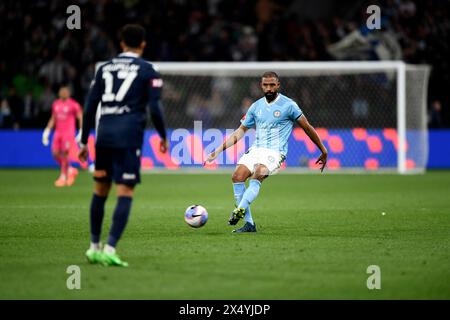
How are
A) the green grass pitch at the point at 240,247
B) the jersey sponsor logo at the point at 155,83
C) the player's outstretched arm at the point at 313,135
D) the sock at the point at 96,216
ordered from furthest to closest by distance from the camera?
1. the player's outstretched arm at the point at 313,135
2. the sock at the point at 96,216
3. the jersey sponsor logo at the point at 155,83
4. the green grass pitch at the point at 240,247

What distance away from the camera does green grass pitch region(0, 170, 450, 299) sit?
7.16 m

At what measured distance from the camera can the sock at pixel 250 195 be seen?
1115cm

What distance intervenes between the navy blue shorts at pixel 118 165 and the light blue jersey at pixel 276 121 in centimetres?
374

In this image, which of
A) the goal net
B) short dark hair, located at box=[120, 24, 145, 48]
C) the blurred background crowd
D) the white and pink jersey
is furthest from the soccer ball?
the blurred background crowd

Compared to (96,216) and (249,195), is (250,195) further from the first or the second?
(96,216)

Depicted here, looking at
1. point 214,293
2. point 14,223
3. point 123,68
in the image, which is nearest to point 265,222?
point 14,223

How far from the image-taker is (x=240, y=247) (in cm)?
971

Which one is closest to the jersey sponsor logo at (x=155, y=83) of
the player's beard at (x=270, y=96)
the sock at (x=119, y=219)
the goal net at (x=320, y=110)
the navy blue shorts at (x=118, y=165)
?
the navy blue shorts at (x=118, y=165)

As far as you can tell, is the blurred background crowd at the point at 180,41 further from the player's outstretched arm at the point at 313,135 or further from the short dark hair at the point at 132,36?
the short dark hair at the point at 132,36

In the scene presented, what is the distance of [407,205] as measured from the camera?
15.3m

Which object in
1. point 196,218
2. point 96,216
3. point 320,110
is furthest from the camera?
point 320,110

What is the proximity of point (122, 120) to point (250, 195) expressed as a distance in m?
3.31

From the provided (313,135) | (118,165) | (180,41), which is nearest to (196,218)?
(313,135)

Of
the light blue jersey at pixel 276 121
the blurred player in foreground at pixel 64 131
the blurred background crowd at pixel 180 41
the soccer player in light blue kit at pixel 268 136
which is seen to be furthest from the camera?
the blurred background crowd at pixel 180 41
